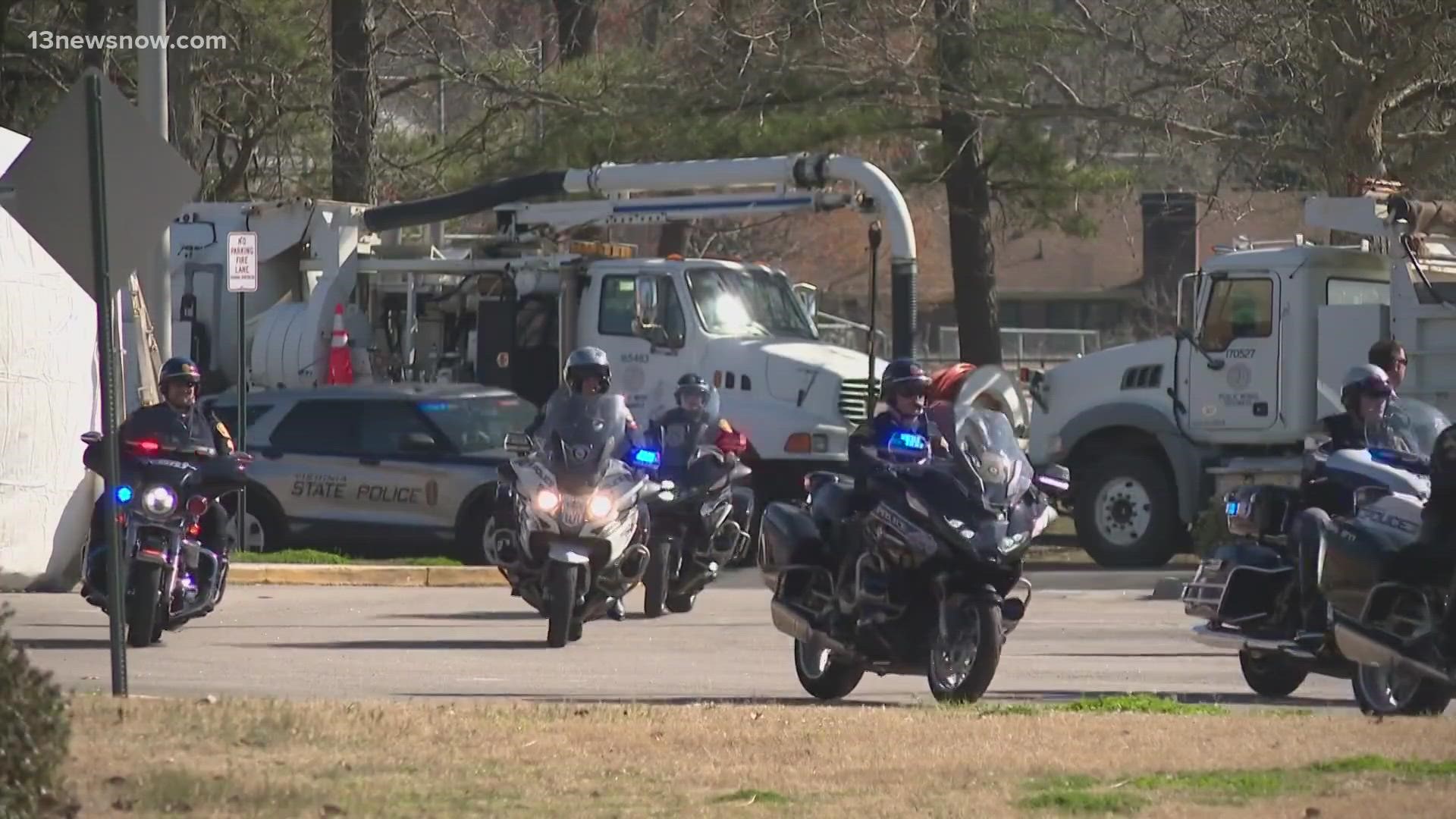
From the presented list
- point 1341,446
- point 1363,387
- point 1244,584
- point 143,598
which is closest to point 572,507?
point 143,598

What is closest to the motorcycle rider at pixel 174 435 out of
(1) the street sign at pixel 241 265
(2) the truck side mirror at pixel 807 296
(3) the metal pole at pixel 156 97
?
(3) the metal pole at pixel 156 97

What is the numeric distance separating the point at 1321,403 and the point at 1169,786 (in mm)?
12880

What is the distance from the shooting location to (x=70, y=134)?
945 centimetres

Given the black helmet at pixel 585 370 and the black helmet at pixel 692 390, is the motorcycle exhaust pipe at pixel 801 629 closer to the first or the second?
the black helmet at pixel 585 370

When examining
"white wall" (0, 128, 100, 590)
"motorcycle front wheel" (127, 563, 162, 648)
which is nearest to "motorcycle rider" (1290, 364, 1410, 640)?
"motorcycle front wheel" (127, 563, 162, 648)

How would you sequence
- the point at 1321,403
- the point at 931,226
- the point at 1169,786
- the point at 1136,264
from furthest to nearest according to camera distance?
the point at 1136,264
the point at 931,226
the point at 1321,403
the point at 1169,786

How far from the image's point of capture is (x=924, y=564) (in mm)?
10594

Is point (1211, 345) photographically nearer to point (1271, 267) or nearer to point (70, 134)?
point (1271, 267)

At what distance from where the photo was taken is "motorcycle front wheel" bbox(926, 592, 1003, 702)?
1030cm

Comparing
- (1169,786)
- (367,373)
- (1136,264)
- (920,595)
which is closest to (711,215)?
(367,373)

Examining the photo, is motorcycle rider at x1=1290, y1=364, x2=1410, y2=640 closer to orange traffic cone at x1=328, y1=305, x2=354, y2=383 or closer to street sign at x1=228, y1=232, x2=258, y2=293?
street sign at x1=228, y1=232, x2=258, y2=293

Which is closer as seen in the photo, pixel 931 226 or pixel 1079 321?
pixel 931 226

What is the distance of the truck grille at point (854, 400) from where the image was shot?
2142 cm

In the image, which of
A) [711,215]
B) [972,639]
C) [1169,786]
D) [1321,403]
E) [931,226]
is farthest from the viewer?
[931,226]
